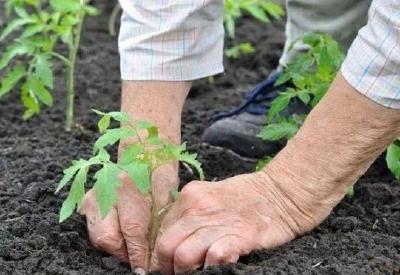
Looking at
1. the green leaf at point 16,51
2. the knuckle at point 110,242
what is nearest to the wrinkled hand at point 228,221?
the knuckle at point 110,242

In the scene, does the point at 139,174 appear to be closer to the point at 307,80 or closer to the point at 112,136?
the point at 112,136

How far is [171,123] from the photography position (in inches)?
94.1

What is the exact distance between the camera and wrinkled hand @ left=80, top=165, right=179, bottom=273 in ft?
7.07

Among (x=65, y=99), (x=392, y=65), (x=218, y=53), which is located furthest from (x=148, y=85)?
(x=65, y=99)

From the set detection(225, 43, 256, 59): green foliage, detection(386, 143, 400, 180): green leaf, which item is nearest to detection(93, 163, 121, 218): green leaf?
detection(386, 143, 400, 180): green leaf

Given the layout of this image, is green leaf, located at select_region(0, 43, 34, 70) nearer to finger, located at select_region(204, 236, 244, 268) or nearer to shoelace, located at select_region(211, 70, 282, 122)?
shoelace, located at select_region(211, 70, 282, 122)

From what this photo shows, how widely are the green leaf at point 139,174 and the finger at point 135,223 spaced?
0.72ft

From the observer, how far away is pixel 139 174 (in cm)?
195

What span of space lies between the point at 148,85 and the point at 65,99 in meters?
1.12

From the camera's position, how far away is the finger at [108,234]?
85.3 inches

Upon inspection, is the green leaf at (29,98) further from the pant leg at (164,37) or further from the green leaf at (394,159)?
the green leaf at (394,159)

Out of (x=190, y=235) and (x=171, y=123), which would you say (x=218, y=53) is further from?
(x=190, y=235)

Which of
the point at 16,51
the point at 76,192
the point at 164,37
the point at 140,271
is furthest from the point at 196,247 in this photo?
the point at 16,51

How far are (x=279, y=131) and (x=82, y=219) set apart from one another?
0.56 m
